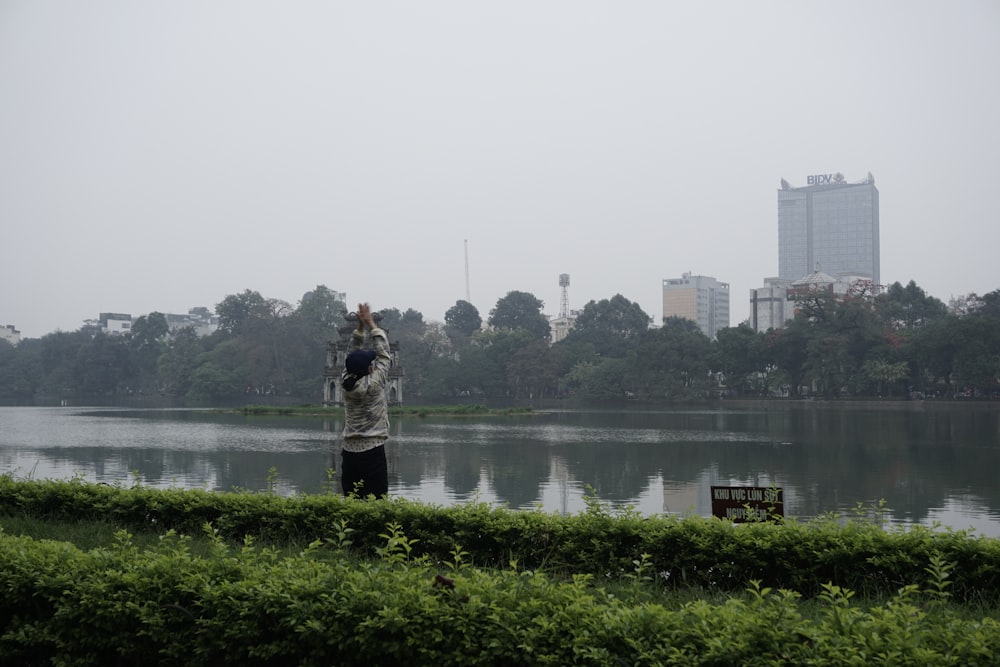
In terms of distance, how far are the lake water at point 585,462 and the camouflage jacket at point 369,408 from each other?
1.15 ft

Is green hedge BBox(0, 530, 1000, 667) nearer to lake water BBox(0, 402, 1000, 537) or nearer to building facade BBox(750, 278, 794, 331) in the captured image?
lake water BBox(0, 402, 1000, 537)

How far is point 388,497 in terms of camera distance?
6336mm

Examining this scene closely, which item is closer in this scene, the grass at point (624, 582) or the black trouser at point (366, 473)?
the grass at point (624, 582)

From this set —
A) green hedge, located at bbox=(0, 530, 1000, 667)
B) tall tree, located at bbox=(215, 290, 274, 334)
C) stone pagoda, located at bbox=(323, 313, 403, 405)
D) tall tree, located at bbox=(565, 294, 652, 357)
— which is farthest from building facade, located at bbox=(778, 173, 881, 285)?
green hedge, located at bbox=(0, 530, 1000, 667)

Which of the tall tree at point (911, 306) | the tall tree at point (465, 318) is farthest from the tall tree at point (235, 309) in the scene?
the tall tree at point (911, 306)

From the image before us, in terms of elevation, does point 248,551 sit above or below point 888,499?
above

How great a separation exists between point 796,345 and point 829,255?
93903mm

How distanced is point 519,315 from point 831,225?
255 feet

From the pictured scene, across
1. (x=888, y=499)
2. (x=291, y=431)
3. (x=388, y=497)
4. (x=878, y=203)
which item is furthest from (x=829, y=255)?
(x=388, y=497)

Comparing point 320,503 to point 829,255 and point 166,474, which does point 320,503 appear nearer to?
point 166,474

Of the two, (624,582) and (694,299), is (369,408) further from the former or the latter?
(694,299)

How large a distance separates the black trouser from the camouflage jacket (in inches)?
2.7

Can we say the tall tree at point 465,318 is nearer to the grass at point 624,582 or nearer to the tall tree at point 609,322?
the tall tree at point 609,322

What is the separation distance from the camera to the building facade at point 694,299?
13712cm
